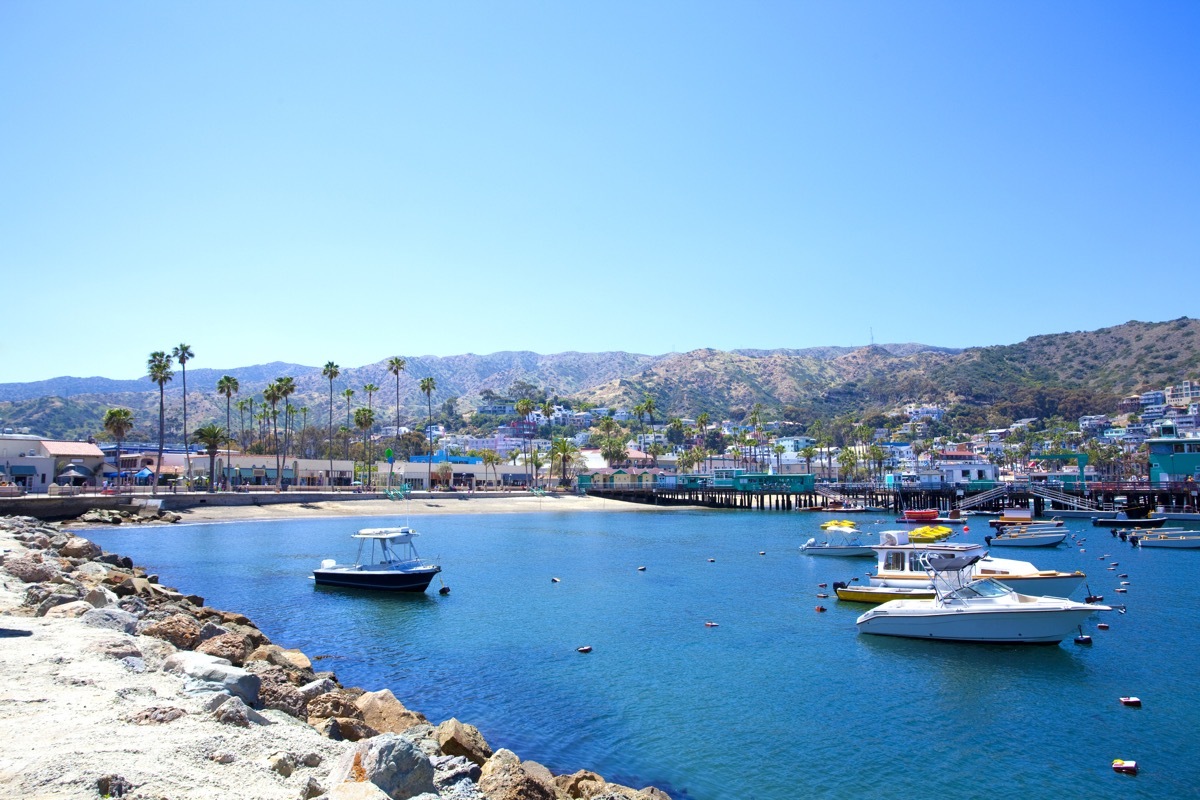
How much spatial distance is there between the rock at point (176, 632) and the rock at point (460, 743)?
27.8 ft

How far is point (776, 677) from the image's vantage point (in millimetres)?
23141

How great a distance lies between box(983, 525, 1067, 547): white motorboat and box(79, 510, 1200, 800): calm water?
14.4m

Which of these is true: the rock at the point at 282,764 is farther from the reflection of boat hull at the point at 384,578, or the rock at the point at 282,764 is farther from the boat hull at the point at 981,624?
the reflection of boat hull at the point at 384,578

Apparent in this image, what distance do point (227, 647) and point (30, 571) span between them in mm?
11676

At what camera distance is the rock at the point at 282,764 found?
34.0 ft

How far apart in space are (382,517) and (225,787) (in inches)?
3022

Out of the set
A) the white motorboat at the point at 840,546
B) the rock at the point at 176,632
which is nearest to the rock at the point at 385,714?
the rock at the point at 176,632

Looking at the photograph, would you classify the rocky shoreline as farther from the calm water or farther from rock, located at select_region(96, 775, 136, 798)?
the calm water

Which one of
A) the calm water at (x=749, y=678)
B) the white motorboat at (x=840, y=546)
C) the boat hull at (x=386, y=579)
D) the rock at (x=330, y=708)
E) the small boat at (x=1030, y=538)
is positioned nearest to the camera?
the rock at (x=330, y=708)

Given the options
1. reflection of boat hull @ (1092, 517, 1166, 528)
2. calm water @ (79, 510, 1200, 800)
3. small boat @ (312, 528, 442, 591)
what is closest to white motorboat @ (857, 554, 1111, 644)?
calm water @ (79, 510, 1200, 800)

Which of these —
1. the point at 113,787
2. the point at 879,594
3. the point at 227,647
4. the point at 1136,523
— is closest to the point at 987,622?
the point at 879,594

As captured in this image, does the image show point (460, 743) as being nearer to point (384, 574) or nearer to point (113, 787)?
point (113, 787)

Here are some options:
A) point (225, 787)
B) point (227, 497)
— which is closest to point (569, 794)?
point (225, 787)

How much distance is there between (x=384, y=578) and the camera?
3769 centimetres
